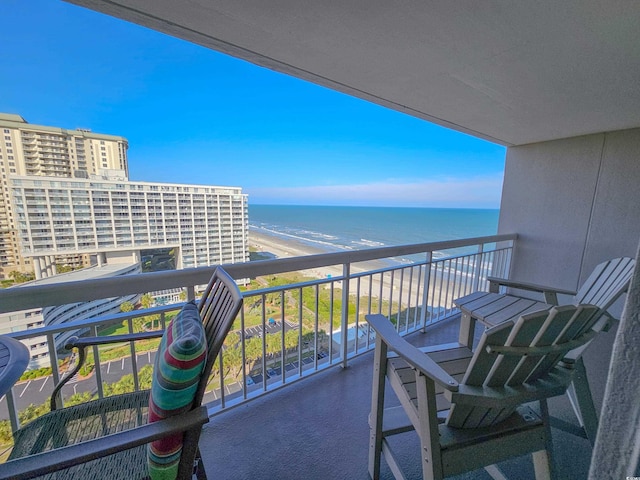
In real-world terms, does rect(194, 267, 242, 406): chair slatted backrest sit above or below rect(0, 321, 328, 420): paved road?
above

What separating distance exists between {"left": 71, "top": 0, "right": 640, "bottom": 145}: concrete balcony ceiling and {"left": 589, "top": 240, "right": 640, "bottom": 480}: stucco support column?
1.36 meters

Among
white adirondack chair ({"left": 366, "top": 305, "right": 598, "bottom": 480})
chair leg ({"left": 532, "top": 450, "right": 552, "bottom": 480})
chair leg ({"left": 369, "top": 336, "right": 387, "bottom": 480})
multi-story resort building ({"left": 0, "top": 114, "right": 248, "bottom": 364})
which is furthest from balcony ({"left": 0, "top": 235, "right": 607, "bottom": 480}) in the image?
multi-story resort building ({"left": 0, "top": 114, "right": 248, "bottom": 364})

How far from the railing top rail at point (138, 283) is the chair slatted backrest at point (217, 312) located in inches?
6.3

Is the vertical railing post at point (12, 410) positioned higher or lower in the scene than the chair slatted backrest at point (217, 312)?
lower

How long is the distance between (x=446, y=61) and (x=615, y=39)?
2.43 ft

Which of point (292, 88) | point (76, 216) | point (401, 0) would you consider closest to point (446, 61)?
point (401, 0)

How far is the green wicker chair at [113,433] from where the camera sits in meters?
0.68

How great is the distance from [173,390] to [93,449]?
209 mm

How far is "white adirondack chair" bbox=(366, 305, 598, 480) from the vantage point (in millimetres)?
956

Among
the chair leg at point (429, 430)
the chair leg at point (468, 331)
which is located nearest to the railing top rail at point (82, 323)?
the chair leg at point (429, 430)

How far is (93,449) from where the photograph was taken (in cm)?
70

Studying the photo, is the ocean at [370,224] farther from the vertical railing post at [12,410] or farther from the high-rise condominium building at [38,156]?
the vertical railing post at [12,410]

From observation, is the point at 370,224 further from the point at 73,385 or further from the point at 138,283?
Result: the point at 138,283

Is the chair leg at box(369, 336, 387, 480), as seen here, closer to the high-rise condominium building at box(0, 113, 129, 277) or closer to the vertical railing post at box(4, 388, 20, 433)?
the vertical railing post at box(4, 388, 20, 433)
